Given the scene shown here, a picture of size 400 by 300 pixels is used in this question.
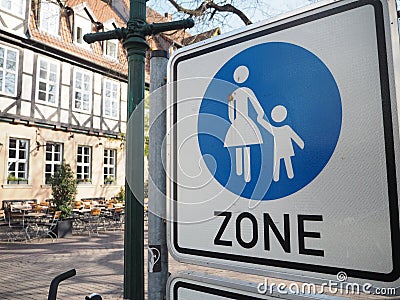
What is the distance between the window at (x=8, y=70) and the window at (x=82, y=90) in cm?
299

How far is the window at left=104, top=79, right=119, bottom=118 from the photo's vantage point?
58.7ft

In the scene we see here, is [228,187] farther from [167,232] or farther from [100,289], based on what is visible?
[100,289]

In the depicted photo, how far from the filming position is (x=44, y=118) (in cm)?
1475

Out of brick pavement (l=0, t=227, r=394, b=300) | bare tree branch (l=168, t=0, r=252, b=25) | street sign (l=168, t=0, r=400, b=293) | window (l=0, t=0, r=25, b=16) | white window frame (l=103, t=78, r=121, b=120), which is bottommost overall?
brick pavement (l=0, t=227, r=394, b=300)

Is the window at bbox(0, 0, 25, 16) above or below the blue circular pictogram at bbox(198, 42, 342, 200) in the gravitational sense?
above

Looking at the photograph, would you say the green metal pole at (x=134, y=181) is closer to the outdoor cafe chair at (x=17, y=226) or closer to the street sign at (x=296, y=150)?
the street sign at (x=296, y=150)

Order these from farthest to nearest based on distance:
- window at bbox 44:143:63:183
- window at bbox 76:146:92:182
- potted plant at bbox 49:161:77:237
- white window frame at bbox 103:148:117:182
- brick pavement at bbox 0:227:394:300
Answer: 1. white window frame at bbox 103:148:117:182
2. window at bbox 76:146:92:182
3. window at bbox 44:143:63:183
4. potted plant at bbox 49:161:77:237
5. brick pavement at bbox 0:227:394:300

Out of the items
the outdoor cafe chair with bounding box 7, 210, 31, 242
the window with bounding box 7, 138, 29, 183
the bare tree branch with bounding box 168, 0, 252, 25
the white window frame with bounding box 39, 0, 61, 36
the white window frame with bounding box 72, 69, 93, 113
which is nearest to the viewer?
the bare tree branch with bounding box 168, 0, 252, 25

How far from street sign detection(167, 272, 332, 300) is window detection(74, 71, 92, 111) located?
54.3ft

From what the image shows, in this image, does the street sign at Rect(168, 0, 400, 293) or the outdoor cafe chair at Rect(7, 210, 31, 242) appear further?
the outdoor cafe chair at Rect(7, 210, 31, 242)

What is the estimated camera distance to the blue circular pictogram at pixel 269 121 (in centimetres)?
83

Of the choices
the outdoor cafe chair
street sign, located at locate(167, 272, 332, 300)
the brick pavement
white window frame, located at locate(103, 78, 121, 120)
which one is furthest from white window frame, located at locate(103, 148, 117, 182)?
street sign, located at locate(167, 272, 332, 300)

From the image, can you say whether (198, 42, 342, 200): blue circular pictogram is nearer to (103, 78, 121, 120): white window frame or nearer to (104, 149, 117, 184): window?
(103, 78, 121, 120): white window frame

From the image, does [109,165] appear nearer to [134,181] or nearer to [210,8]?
[210,8]
